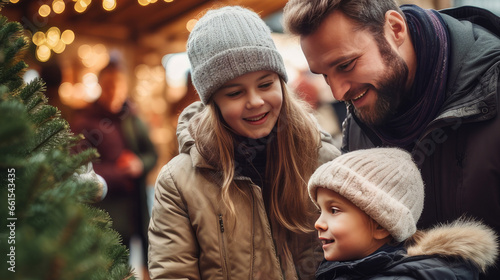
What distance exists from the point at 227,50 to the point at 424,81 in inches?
27.9

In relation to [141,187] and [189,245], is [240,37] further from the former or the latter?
[141,187]

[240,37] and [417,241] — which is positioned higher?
[240,37]

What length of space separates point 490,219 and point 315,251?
605mm

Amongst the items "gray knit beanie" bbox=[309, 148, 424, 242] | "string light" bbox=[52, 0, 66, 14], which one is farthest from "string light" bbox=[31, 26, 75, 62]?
"gray knit beanie" bbox=[309, 148, 424, 242]

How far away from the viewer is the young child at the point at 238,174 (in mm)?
1609

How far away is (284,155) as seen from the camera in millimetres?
1755

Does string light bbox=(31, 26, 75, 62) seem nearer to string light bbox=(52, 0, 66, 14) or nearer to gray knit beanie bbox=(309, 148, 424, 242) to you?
string light bbox=(52, 0, 66, 14)

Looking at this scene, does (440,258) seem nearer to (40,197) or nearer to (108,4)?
(40,197)

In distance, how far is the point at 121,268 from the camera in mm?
817

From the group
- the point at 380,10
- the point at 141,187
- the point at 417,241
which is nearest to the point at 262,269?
the point at 417,241

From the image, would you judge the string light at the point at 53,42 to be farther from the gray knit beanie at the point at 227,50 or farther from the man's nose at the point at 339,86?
the man's nose at the point at 339,86

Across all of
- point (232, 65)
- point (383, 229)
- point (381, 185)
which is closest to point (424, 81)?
point (381, 185)

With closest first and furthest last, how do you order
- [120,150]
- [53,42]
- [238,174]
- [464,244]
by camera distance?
[464,244] < [238,174] < [120,150] < [53,42]

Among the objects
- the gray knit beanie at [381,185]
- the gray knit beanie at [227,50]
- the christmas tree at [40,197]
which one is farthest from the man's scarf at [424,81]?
the christmas tree at [40,197]
